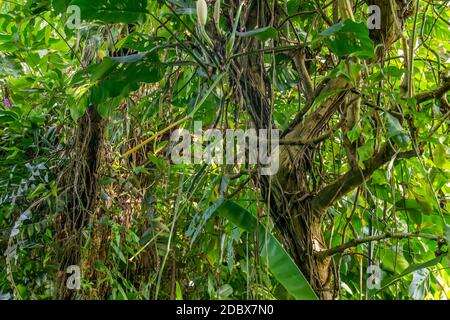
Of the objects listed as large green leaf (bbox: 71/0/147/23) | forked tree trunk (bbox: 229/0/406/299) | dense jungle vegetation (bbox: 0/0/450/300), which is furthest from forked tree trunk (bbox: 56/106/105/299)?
forked tree trunk (bbox: 229/0/406/299)

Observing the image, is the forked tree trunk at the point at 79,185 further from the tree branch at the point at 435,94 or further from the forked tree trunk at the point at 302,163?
the tree branch at the point at 435,94

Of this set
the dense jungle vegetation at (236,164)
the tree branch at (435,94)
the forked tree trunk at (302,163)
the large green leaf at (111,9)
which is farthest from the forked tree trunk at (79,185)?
the tree branch at (435,94)

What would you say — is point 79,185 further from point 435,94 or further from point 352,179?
point 435,94

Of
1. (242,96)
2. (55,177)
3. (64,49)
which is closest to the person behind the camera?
(242,96)

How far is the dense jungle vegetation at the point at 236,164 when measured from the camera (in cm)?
71

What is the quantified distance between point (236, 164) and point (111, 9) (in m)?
0.33

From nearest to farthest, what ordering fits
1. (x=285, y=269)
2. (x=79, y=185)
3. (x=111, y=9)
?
(x=285, y=269)
(x=111, y=9)
(x=79, y=185)

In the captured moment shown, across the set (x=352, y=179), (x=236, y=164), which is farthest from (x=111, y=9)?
(x=352, y=179)

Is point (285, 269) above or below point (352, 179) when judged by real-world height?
below

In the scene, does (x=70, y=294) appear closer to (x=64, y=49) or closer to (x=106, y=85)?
(x=106, y=85)

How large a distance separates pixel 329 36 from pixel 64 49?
1.09 metres

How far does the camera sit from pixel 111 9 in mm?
765
